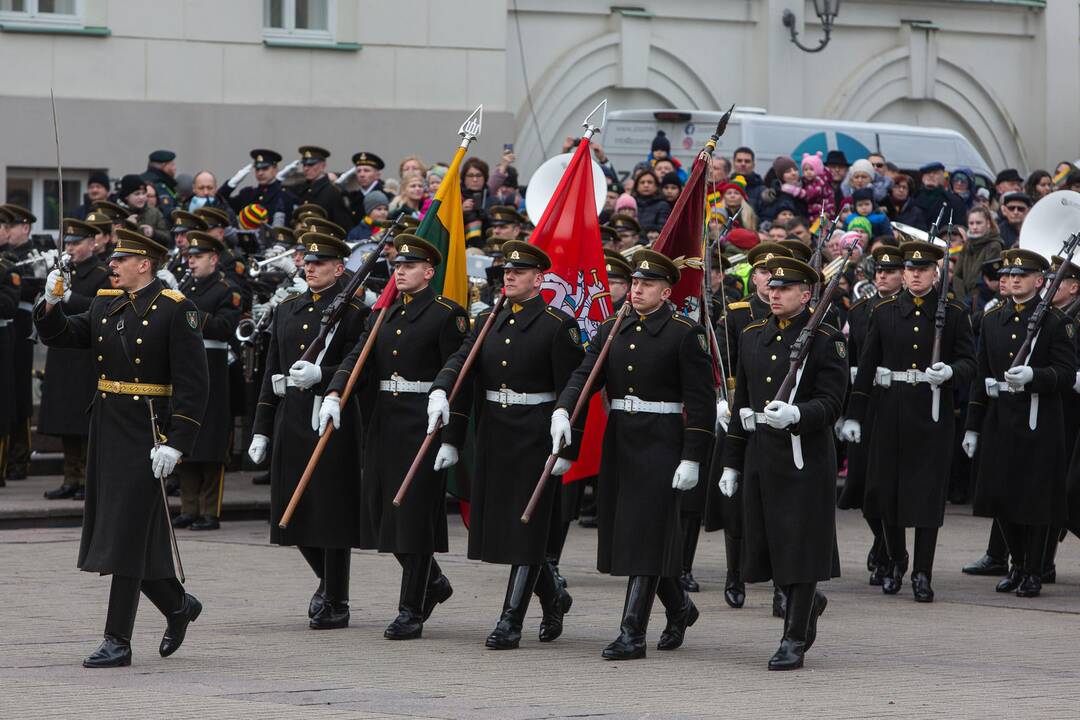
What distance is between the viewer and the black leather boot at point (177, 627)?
31.0 feet

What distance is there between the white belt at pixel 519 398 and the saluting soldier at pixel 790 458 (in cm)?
89

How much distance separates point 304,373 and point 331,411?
31 cm

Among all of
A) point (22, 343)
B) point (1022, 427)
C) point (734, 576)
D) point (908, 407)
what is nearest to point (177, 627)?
point (734, 576)

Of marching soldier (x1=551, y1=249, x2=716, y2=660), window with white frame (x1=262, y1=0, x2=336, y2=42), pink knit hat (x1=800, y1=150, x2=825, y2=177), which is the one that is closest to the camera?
marching soldier (x1=551, y1=249, x2=716, y2=660)

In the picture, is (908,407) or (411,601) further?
(908,407)

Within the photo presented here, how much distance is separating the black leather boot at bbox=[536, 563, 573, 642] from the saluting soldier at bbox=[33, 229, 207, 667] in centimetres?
171

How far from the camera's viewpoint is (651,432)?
9875mm

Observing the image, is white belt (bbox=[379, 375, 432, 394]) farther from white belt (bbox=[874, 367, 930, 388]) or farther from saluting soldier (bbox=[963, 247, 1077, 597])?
saluting soldier (bbox=[963, 247, 1077, 597])

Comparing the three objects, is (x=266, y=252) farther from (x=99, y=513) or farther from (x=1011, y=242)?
(x=99, y=513)

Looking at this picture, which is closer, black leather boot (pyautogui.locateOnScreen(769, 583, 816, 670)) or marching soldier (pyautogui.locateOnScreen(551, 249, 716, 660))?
black leather boot (pyautogui.locateOnScreen(769, 583, 816, 670))

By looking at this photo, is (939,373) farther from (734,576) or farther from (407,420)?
(407,420)

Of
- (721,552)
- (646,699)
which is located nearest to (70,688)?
(646,699)

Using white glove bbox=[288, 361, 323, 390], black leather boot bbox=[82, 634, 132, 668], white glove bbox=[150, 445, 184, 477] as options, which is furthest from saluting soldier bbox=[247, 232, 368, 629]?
black leather boot bbox=[82, 634, 132, 668]

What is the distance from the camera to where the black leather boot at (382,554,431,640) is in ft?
33.6
